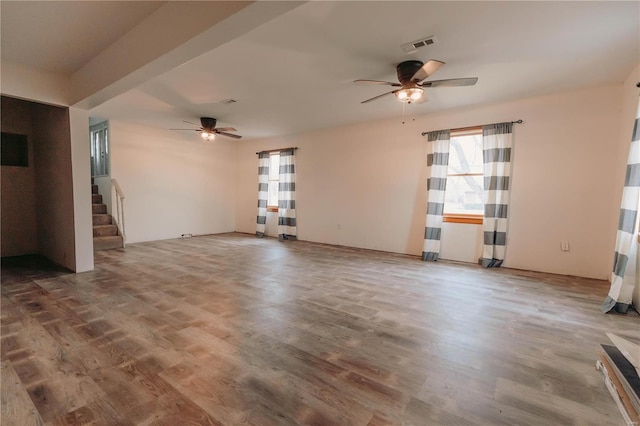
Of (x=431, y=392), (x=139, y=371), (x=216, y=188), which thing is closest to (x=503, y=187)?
(x=431, y=392)

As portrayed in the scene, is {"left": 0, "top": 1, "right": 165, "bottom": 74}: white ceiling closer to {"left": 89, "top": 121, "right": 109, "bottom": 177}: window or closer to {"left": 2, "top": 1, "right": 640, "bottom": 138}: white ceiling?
{"left": 2, "top": 1, "right": 640, "bottom": 138}: white ceiling

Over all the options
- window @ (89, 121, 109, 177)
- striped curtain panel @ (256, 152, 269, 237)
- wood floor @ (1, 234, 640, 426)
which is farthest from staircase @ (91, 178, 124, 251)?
striped curtain panel @ (256, 152, 269, 237)

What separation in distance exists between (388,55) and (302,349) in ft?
9.36

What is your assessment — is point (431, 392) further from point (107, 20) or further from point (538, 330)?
point (107, 20)

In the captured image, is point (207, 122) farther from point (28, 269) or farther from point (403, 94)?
point (403, 94)

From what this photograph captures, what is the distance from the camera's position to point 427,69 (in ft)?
8.98

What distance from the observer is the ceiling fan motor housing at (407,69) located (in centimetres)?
294

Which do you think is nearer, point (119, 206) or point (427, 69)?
point (427, 69)

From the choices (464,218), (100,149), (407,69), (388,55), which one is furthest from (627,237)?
(100,149)

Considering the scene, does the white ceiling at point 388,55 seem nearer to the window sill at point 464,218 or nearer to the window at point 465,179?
the window at point 465,179

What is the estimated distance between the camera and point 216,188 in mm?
7641

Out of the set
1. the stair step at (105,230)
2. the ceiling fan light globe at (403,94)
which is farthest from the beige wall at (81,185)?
the ceiling fan light globe at (403,94)

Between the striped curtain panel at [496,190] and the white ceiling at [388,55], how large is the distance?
1.85 feet

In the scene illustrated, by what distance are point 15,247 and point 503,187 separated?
8078 millimetres
